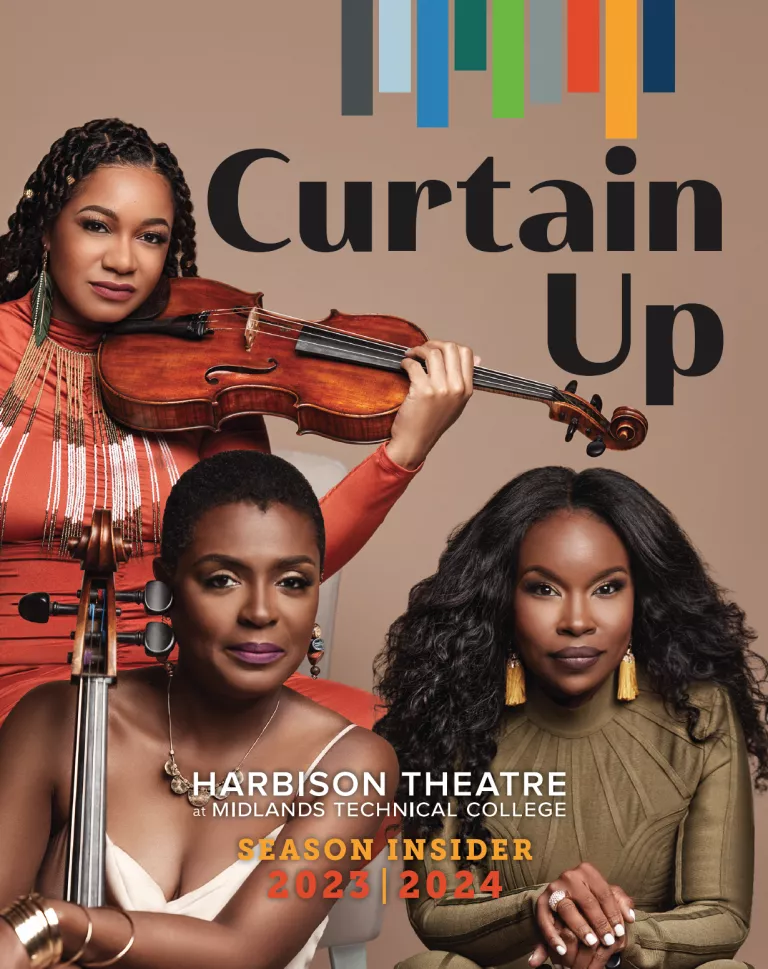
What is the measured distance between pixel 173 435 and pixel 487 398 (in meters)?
1.37

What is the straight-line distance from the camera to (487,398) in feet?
12.4

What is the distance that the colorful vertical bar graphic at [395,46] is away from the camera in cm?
371

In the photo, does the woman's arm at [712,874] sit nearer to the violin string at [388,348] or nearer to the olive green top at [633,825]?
the olive green top at [633,825]

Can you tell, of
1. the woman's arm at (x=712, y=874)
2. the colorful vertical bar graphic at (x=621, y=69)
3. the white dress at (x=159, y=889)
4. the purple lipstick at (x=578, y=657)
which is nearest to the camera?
the white dress at (x=159, y=889)

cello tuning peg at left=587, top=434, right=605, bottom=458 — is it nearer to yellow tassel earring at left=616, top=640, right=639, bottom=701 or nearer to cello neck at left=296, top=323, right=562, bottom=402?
cello neck at left=296, top=323, right=562, bottom=402

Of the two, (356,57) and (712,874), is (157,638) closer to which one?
(712,874)

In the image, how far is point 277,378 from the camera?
8.25 feet

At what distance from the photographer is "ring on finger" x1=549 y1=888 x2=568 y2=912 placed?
6.76 ft

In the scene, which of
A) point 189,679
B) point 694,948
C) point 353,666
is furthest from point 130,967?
point 353,666

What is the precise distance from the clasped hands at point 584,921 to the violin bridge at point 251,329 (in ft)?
3.17

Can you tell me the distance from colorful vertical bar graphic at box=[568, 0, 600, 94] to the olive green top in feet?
6.10

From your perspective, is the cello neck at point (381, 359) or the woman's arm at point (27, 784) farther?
the cello neck at point (381, 359)

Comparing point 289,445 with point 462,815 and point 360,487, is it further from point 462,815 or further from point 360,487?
point 462,815

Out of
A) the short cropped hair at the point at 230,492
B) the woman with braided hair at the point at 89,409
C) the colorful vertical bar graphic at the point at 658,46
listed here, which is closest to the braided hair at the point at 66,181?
the woman with braided hair at the point at 89,409
